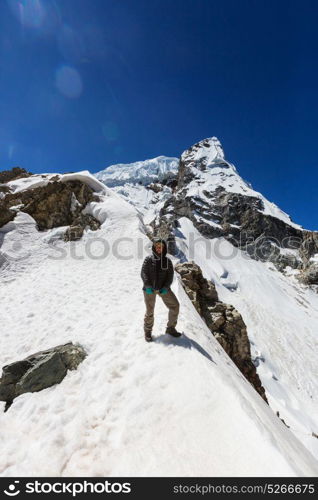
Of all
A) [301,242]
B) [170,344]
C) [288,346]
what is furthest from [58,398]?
[301,242]

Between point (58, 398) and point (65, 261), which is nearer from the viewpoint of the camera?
point (58, 398)

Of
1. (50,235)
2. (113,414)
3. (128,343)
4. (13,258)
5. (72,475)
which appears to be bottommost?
(72,475)

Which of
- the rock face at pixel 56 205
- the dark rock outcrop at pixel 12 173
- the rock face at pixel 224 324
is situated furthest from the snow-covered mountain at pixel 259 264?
the dark rock outcrop at pixel 12 173

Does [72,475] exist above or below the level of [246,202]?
below

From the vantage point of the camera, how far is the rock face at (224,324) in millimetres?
12898

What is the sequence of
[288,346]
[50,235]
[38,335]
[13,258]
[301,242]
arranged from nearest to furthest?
[38,335]
[13,258]
[50,235]
[288,346]
[301,242]

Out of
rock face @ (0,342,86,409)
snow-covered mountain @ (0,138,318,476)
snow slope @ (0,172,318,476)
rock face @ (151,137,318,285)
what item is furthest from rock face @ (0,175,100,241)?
rock face @ (151,137,318,285)

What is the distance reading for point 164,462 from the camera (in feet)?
9.06

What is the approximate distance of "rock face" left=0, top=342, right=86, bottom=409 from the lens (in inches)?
193

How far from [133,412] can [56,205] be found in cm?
1939

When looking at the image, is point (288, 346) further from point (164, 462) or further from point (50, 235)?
point (164, 462)

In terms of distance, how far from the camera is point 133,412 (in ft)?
12.2

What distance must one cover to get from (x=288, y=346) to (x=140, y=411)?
55.3 m

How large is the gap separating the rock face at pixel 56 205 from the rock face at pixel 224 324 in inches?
349
